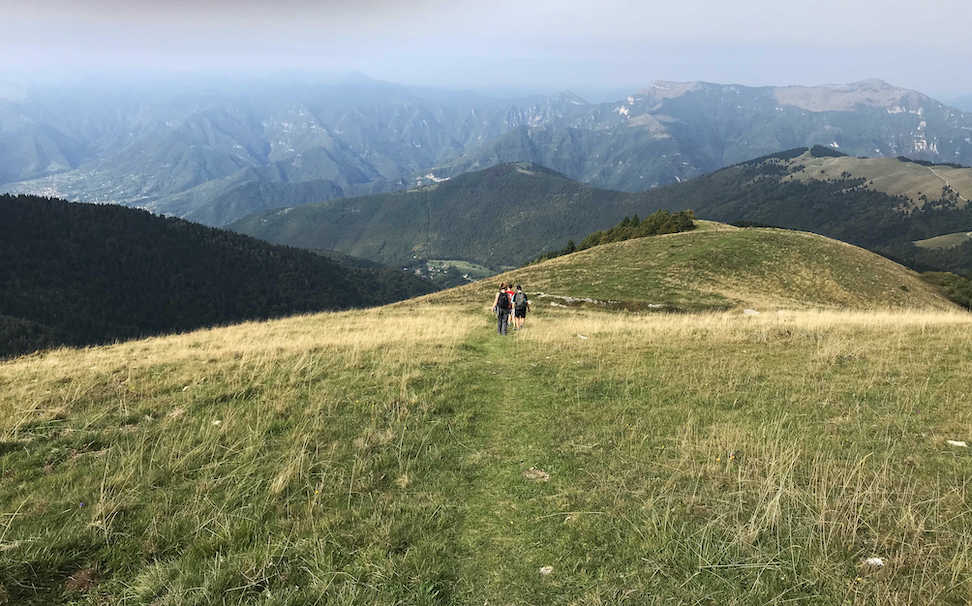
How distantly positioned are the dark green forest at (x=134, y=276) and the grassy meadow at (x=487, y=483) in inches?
5527

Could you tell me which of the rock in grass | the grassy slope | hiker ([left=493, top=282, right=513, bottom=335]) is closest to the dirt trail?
the rock in grass

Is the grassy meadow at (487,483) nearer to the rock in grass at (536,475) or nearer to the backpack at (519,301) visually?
the rock in grass at (536,475)

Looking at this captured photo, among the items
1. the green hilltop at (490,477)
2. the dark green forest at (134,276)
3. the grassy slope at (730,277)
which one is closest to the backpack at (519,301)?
the green hilltop at (490,477)

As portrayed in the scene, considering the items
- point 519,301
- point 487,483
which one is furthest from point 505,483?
point 519,301

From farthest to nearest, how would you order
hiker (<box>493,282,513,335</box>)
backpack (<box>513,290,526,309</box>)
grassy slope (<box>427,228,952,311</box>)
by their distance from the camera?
1. grassy slope (<box>427,228,952,311</box>)
2. backpack (<box>513,290,526,309</box>)
3. hiker (<box>493,282,513,335</box>)

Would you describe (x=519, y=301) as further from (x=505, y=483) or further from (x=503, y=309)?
(x=505, y=483)

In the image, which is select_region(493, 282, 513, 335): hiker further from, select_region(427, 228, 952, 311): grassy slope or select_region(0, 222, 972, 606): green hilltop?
select_region(427, 228, 952, 311): grassy slope

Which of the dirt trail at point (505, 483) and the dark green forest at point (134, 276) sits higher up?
the dirt trail at point (505, 483)

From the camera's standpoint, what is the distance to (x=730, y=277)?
40062mm

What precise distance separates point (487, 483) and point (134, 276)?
8140 inches

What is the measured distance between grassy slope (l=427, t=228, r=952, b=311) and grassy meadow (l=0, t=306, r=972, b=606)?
22.3 metres

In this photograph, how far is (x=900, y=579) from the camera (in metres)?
4.65

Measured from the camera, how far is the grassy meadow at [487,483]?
15.8 feet

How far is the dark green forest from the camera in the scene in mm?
143500
